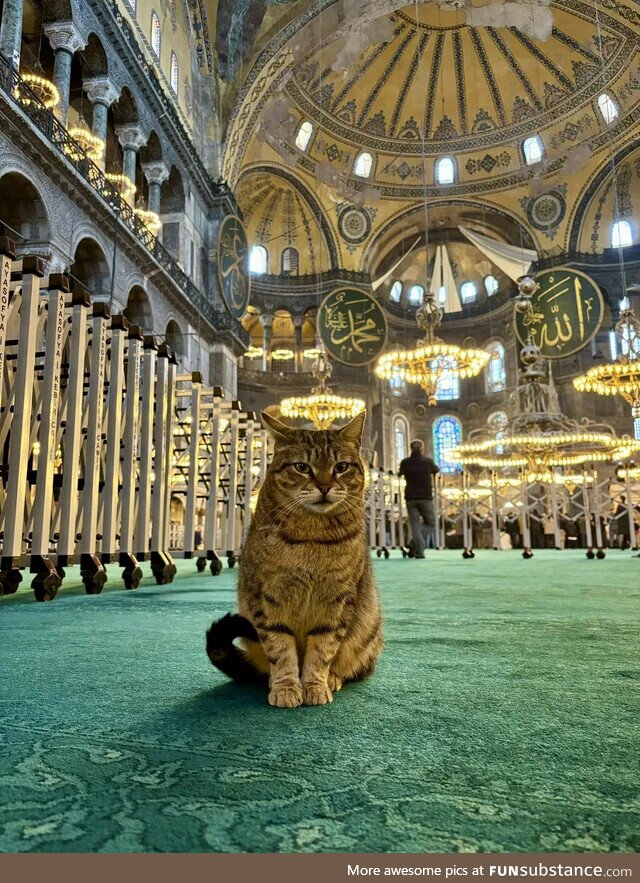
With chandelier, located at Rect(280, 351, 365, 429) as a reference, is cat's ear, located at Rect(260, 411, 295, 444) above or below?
below

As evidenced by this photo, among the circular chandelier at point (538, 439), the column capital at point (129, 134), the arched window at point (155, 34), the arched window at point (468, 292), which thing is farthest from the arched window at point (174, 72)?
the arched window at point (468, 292)

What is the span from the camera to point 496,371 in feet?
89.1

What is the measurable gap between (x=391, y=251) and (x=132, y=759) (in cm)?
2643

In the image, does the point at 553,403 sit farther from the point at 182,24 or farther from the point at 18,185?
the point at 182,24

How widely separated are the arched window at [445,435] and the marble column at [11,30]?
851 inches

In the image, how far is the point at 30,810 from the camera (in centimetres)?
73

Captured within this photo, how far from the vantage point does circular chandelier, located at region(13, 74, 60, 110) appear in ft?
30.5

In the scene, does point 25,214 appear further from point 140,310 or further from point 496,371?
point 496,371

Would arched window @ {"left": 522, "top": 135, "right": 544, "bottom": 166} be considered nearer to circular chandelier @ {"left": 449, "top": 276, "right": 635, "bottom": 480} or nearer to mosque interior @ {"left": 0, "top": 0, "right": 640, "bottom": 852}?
mosque interior @ {"left": 0, "top": 0, "right": 640, "bottom": 852}

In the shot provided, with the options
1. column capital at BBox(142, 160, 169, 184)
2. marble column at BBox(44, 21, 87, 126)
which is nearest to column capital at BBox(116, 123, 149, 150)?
column capital at BBox(142, 160, 169, 184)

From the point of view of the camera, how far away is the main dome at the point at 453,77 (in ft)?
63.3

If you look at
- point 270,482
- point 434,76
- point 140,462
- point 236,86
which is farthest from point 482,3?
point 270,482

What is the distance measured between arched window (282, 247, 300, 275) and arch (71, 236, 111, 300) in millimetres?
13335

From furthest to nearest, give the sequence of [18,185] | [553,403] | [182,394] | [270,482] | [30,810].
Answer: [553,403] → [18,185] → [182,394] → [270,482] → [30,810]
